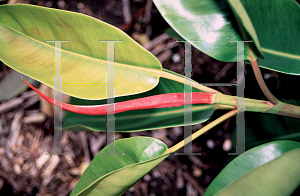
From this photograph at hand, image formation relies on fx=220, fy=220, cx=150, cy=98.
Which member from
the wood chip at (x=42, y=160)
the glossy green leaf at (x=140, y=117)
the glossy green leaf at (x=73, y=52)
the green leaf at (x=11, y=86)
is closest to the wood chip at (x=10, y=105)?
the green leaf at (x=11, y=86)

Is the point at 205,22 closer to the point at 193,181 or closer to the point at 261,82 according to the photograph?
the point at 261,82

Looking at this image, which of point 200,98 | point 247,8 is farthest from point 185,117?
point 247,8

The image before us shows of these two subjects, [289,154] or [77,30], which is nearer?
[289,154]

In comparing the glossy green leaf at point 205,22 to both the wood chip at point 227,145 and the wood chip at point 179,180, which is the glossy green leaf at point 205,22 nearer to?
the wood chip at point 227,145

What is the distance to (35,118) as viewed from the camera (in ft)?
3.64

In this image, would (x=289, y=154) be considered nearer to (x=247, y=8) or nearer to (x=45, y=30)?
(x=247, y=8)

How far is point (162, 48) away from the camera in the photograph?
1046mm

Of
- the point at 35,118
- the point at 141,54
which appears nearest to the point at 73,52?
the point at 141,54

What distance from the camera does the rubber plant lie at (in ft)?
1.58

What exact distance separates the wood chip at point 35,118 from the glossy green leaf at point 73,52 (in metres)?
0.64

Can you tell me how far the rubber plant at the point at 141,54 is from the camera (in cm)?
48

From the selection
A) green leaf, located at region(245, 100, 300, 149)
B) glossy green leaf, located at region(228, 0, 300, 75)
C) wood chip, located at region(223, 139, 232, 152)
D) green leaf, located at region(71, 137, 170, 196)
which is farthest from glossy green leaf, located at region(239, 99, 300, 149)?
green leaf, located at region(71, 137, 170, 196)

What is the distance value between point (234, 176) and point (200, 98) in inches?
7.3

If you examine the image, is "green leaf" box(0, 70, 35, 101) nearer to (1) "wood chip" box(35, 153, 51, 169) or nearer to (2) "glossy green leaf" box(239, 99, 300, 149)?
(1) "wood chip" box(35, 153, 51, 169)
